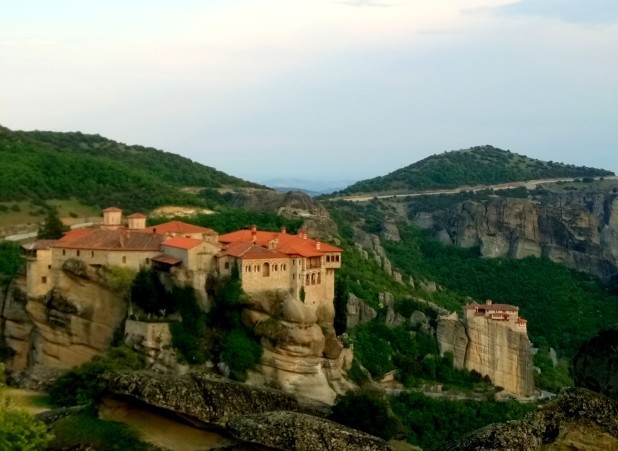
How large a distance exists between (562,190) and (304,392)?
312 feet

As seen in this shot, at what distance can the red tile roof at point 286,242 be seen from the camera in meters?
45.2

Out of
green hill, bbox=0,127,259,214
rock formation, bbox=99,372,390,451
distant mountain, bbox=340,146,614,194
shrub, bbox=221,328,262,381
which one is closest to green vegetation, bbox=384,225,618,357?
green hill, bbox=0,127,259,214

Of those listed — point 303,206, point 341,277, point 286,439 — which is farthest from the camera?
point 303,206

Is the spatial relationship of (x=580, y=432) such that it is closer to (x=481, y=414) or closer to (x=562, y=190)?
(x=481, y=414)

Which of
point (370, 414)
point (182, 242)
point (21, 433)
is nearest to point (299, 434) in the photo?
point (21, 433)

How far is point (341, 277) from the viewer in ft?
186

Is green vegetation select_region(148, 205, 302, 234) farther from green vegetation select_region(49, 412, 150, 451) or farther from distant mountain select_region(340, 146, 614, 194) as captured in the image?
distant mountain select_region(340, 146, 614, 194)

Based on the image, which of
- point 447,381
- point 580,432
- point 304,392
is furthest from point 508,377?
point 580,432

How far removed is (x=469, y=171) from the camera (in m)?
145

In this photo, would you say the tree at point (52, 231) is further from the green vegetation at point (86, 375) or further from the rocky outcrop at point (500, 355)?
the rocky outcrop at point (500, 355)

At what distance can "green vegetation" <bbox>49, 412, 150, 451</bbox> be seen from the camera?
16.1 m

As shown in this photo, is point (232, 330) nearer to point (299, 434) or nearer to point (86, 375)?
point (86, 375)

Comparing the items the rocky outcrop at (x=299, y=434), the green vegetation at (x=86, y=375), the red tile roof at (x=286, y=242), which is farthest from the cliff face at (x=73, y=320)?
the rocky outcrop at (x=299, y=434)

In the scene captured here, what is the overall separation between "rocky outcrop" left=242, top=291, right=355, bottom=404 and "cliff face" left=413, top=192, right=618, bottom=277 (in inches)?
2100
